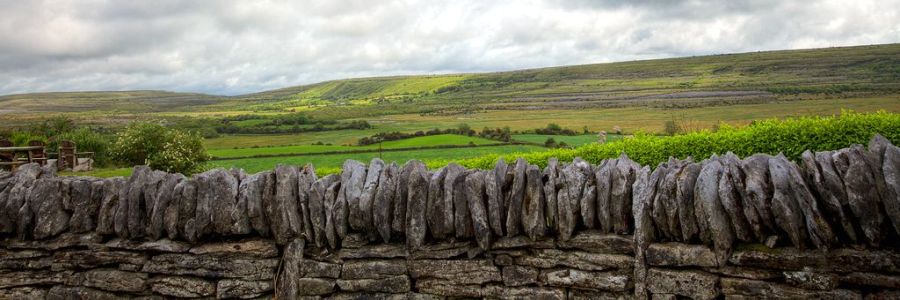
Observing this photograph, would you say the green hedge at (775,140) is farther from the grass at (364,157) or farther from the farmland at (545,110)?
the grass at (364,157)

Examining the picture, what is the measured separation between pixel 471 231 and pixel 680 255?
171 centimetres

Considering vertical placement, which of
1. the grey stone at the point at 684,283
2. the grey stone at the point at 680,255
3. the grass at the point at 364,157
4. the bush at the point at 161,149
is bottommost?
the grass at the point at 364,157

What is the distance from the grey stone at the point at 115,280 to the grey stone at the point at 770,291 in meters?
5.24

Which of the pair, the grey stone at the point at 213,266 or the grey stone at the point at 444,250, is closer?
the grey stone at the point at 444,250

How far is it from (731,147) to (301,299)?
8.63m

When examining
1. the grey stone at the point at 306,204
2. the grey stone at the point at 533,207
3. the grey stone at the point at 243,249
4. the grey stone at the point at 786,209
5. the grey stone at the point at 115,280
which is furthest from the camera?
the grey stone at the point at 115,280

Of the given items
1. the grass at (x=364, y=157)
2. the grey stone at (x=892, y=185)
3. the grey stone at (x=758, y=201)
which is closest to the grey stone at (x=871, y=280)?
the grey stone at (x=892, y=185)

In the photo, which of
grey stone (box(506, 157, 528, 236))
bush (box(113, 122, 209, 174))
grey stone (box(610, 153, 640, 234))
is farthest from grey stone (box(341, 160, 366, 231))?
bush (box(113, 122, 209, 174))

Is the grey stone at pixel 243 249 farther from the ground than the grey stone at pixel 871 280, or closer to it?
closer to it

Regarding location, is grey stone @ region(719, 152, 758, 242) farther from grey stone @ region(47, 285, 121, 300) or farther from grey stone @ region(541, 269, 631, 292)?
grey stone @ region(47, 285, 121, 300)

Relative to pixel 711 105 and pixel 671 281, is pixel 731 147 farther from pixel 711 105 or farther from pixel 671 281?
pixel 711 105

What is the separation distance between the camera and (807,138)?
10406mm

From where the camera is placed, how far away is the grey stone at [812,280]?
421 centimetres

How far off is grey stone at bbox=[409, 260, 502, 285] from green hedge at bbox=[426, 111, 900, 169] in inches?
270
